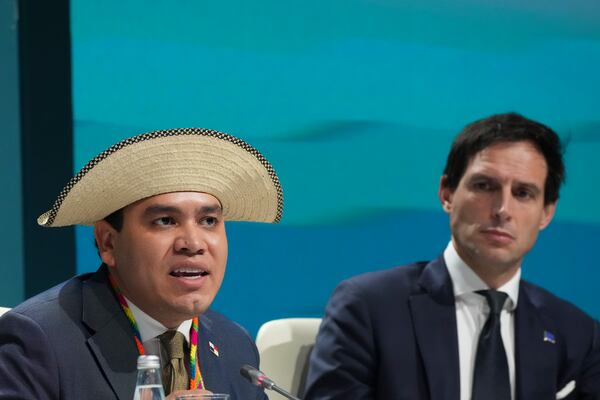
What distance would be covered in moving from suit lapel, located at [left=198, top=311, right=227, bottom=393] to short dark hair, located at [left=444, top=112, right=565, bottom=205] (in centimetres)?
136

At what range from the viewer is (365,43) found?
4371 millimetres

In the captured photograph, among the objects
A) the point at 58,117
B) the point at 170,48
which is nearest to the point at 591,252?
the point at 170,48

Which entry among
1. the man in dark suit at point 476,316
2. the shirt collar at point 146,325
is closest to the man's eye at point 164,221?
the shirt collar at point 146,325

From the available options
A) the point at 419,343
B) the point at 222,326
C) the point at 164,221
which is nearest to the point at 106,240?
the point at 164,221

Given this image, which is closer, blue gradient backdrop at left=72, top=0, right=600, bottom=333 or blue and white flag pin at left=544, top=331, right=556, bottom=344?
blue and white flag pin at left=544, top=331, right=556, bottom=344

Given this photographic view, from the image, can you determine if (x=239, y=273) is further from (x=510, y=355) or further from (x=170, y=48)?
(x=510, y=355)

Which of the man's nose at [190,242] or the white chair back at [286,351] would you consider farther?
the white chair back at [286,351]

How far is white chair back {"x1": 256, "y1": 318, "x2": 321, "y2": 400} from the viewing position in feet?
9.49

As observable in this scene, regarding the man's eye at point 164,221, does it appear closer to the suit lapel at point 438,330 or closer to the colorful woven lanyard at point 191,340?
the colorful woven lanyard at point 191,340

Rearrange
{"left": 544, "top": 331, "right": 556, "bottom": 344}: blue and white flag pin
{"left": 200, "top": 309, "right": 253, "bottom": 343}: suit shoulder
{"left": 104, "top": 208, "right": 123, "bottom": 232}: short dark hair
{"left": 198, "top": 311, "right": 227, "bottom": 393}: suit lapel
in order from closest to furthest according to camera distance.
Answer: {"left": 104, "top": 208, "right": 123, "bottom": 232}: short dark hair
{"left": 198, "top": 311, "right": 227, "bottom": 393}: suit lapel
{"left": 200, "top": 309, "right": 253, "bottom": 343}: suit shoulder
{"left": 544, "top": 331, "right": 556, "bottom": 344}: blue and white flag pin

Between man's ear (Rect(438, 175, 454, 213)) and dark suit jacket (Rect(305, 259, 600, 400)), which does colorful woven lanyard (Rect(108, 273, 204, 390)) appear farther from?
man's ear (Rect(438, 175, 454, 213))

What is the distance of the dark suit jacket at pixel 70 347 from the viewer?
6.44 ft

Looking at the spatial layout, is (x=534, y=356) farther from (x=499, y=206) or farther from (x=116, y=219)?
(x=116, y=219)

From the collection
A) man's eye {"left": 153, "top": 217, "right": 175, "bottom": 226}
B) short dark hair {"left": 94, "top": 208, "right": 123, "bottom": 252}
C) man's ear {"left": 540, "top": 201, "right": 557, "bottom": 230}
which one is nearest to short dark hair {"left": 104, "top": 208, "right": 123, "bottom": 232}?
short dark hair {"left": 94, "top": 208, "right": 123, "bottom": 252}
